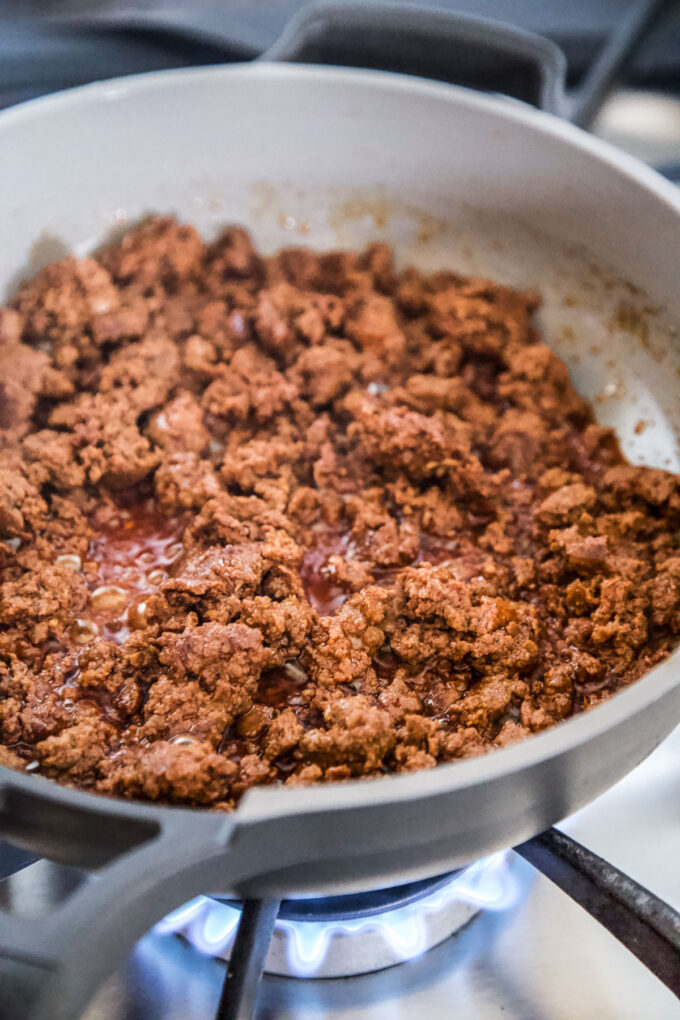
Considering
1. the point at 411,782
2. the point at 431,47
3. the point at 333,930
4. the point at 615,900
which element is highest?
the point at 431,47

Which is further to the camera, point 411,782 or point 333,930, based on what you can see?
point 333,930

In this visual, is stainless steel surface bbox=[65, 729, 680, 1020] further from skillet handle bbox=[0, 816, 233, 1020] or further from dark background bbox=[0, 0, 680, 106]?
dark background bbox=[0, 0, 680, 106]

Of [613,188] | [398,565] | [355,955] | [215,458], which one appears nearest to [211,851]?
[355,955]

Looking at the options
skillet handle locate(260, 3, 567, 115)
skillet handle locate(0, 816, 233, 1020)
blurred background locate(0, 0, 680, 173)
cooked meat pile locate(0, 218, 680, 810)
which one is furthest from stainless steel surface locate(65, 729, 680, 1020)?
blurred background locate(0, 0, 680, 173)

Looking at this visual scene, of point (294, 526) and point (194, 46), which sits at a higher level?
point (194, 46)

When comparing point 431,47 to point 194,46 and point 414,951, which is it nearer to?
point 194,46

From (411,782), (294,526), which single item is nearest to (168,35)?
(294,526)

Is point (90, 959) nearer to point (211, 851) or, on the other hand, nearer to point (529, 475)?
point (211, 851)
